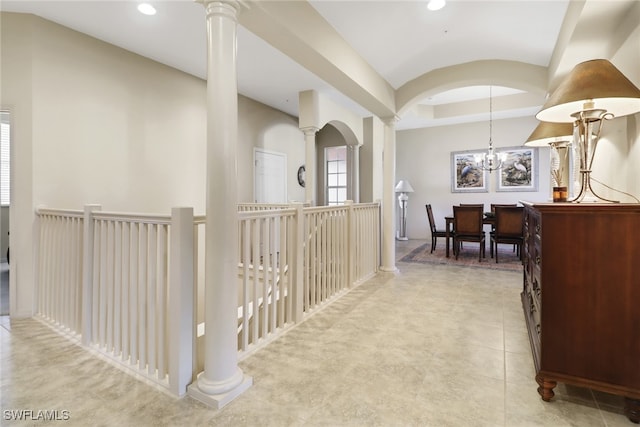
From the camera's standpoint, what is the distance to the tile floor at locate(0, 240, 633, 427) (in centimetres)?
158

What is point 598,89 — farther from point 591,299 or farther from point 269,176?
point 269,176

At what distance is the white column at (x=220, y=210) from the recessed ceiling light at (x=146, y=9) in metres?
1.46

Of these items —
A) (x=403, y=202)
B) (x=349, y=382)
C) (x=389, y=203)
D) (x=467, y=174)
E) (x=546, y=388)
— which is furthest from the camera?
(x=403, y=202)

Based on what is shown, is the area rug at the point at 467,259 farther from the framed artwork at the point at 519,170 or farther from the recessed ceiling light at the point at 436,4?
the recessed ceiling light at the point at 436,4

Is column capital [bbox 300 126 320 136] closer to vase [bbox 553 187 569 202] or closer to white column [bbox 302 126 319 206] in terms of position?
white column [bbox 302 126 319 206]

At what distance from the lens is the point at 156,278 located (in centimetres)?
191

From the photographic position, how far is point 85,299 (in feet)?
7.58

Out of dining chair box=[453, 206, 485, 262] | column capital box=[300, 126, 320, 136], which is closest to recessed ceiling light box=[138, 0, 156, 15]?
column capital box=[300, 126, 320, 136]

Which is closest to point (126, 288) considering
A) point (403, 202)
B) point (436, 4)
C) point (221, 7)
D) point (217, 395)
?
point (217, 395)

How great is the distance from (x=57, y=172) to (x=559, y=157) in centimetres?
467

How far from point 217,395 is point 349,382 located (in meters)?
0.75

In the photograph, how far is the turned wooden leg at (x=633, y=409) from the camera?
1.51m

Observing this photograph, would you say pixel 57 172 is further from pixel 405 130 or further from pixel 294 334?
pixel 405 130

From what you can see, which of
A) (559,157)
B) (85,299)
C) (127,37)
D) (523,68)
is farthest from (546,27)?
(85,299)
